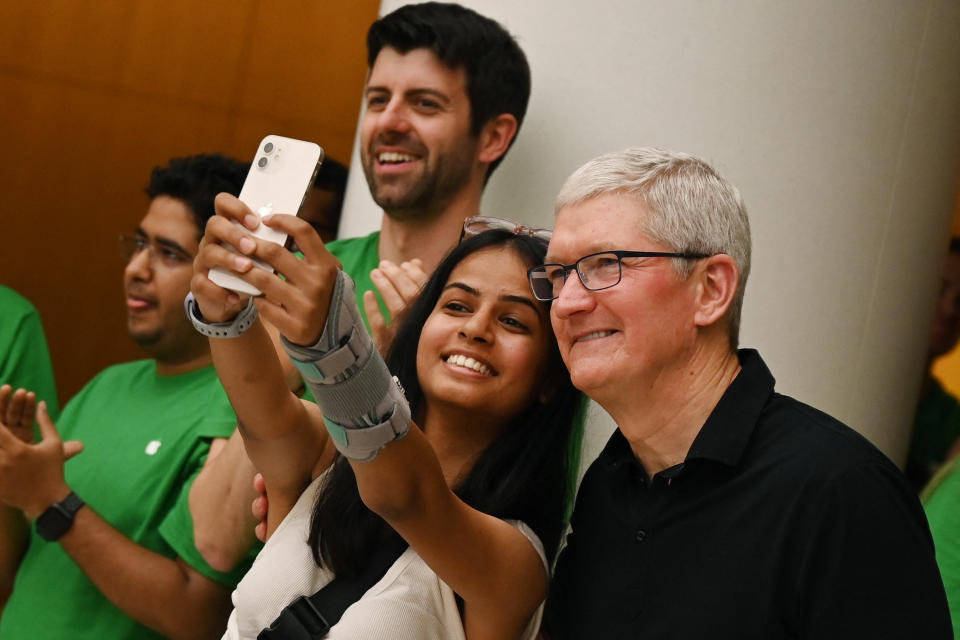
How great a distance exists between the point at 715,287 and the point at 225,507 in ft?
3.22

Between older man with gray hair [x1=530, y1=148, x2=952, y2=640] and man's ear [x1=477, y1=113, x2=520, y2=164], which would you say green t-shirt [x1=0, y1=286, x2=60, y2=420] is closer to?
man's ear [x1=477, y1=113, x2=520, y2=164]

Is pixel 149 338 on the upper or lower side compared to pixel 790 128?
lower

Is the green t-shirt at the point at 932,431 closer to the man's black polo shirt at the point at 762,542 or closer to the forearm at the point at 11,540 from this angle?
the man's black polo shirt at the point at 762,542

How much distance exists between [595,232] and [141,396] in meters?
1.40

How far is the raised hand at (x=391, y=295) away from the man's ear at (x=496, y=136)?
1.38 feet

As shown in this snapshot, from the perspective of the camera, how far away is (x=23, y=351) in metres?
2.70

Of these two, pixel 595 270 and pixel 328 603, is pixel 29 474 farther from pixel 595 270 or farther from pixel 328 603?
pixel 595 270

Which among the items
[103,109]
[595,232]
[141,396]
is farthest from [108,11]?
[595,232]

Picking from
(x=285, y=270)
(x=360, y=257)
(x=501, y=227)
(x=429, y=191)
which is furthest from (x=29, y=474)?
(x=285, y=270)

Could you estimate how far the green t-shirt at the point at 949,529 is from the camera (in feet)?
5.89

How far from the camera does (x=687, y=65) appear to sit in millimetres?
2211

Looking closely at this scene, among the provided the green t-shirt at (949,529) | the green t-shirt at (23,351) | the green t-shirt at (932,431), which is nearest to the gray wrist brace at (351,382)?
the green t-shirt at (949,529)

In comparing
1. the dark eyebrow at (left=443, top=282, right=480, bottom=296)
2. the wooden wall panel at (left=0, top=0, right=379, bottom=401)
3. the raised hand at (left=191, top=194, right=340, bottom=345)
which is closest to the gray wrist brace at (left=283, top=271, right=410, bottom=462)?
the raised hand at (left=191, top=194, right=340, bottom=345)

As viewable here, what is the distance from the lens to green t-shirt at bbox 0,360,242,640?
2.17 meters
